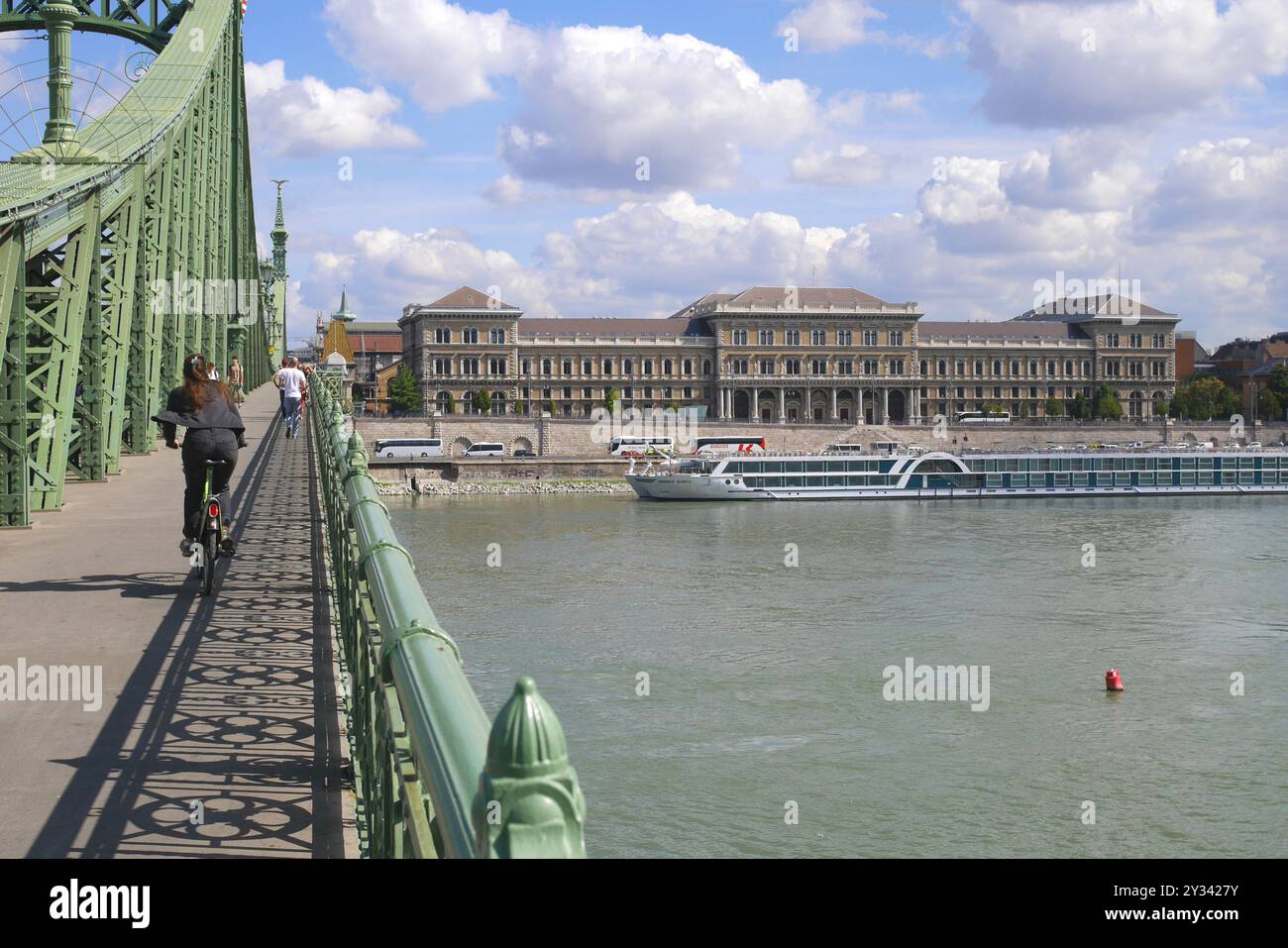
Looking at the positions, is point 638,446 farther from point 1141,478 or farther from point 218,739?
point 218,739

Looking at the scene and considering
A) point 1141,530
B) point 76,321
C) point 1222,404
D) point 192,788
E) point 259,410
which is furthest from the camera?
point 1222,404

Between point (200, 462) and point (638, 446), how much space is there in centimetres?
7171

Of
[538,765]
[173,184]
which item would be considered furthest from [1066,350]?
[538,765]

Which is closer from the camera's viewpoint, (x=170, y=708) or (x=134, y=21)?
(x=170, y=708)

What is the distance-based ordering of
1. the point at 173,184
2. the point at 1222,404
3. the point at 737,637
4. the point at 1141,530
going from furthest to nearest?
the point at 1222,404
the point at 1141,530
the point at 737,637
the point at 173,184

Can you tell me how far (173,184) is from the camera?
20.0m

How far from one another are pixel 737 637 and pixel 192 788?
19654 millimetres

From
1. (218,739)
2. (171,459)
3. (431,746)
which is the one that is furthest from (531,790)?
(171,459)

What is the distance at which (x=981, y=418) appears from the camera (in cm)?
10088

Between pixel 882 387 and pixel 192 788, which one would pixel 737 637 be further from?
pixel 882 387

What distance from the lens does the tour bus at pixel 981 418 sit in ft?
306

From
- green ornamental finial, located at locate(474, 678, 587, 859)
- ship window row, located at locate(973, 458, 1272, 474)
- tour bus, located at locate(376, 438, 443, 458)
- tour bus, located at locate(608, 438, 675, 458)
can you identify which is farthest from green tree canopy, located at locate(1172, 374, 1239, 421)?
green ornamental finial, located at locate(474, 678, 587, 859)
